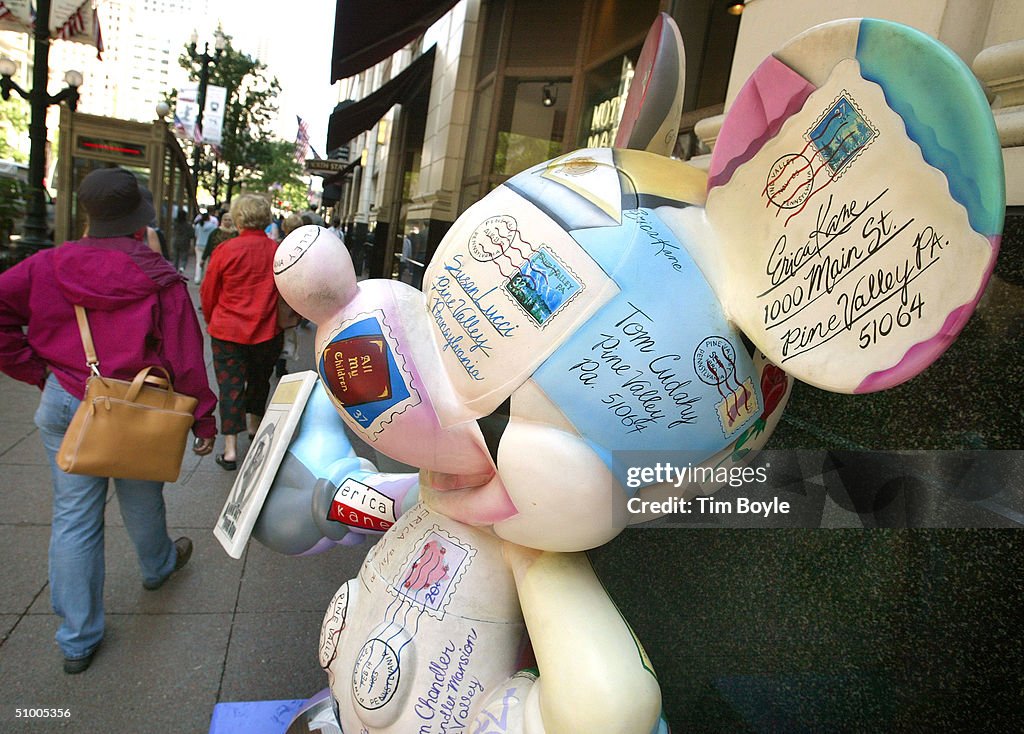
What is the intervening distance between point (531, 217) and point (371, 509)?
0.93 meters

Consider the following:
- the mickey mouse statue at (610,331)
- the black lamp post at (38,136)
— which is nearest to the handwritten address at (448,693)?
the mickey mouse statue at (610,331)

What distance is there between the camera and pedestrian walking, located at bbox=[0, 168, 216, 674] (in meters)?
2.44

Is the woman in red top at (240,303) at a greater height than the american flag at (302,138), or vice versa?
the american flag at (302,138)

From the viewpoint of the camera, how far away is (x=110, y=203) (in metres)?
2.51

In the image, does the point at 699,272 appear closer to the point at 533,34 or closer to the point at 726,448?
the point at 726,448

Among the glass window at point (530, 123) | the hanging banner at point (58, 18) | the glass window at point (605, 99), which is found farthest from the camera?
the hanging banner at point (58, 18)

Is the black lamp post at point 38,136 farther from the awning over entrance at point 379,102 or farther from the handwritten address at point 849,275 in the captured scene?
the handwritten address at point 849,275

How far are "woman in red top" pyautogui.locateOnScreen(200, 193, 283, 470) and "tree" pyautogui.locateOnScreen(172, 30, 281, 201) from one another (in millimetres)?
24150

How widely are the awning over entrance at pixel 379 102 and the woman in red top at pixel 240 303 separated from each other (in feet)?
21.8

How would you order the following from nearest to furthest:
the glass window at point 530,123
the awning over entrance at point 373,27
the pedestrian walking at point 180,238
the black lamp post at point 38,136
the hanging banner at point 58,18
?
the glass window at point 530,123 → the awning over entrance at point 373,27 → the black lamp post at point 38,136 → the hanging banner at point 58,18 → the pedestrian walking at point 180,238

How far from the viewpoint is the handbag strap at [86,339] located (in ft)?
7.98

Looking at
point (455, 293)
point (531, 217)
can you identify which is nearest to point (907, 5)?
point (531, 217)

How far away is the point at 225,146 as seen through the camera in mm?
28000

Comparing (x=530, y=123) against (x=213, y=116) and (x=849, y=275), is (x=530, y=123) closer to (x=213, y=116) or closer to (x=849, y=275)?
(x=849, y=275)
